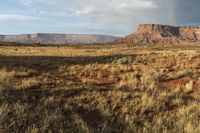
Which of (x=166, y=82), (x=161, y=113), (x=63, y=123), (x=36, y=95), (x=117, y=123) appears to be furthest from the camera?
(x=166, y=82)

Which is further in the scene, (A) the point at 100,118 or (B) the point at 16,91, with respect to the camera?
(B) the point at 16,91

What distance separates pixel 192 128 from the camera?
7.18 meters

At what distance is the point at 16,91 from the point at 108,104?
3.36 meters

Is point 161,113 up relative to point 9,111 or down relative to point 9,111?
down

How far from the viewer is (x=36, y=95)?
35.4 ft

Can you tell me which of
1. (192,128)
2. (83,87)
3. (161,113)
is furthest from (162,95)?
(192,128)

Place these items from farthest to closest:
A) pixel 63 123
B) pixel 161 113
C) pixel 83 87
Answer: pixel 83 87
pixel 161 113
pixel 63 123

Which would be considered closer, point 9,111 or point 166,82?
point 9,111

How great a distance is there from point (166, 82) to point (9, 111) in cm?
963

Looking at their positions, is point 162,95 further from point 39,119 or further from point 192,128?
point 39,119

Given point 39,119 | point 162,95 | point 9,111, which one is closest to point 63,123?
point 39,119

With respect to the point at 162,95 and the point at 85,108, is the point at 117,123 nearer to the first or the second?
the point at 85,108

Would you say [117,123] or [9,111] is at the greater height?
[9,111]

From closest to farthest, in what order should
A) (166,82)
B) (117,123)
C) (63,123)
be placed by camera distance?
(63,123)
(117,123)
(166,82)
